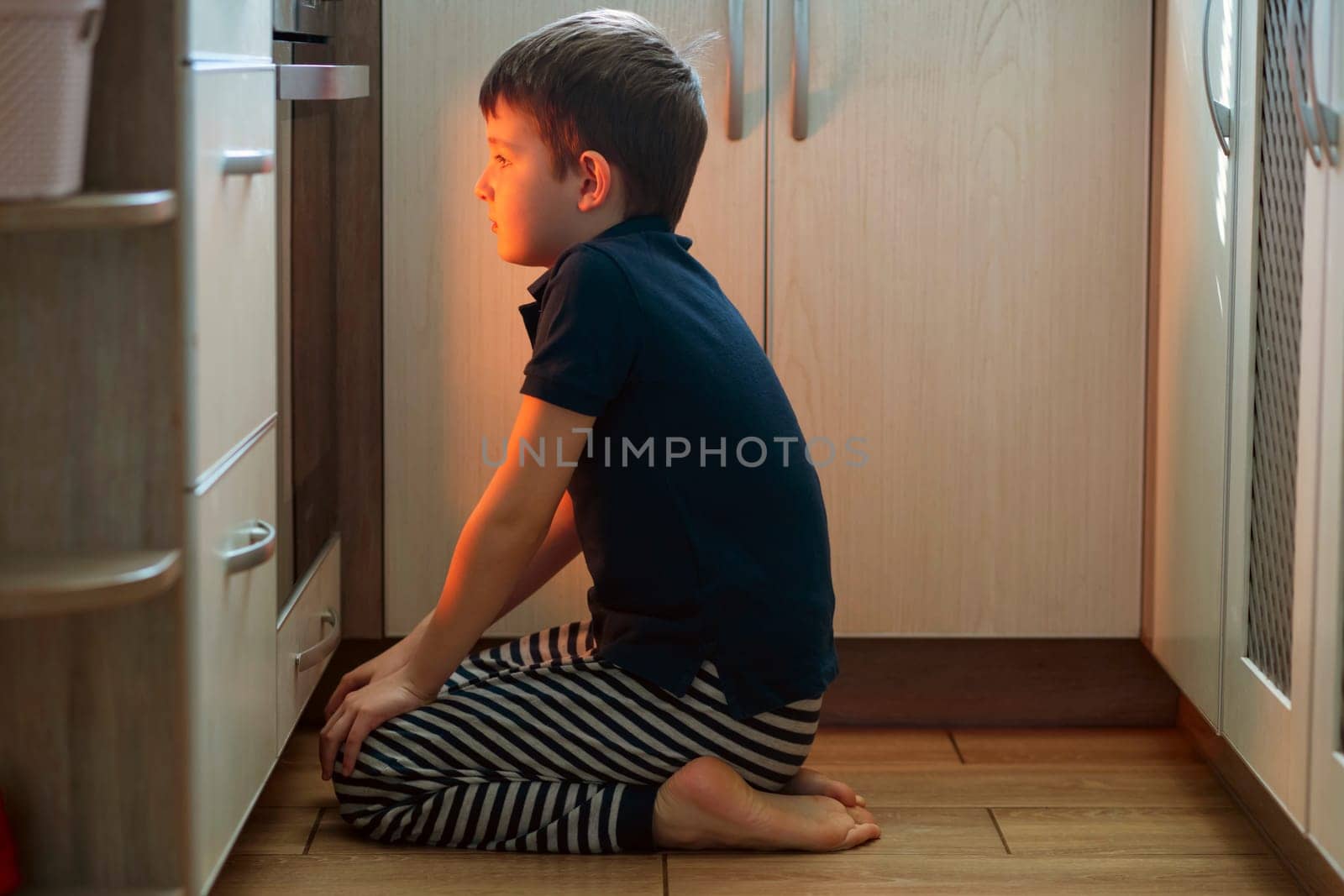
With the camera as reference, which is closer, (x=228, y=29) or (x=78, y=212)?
(x=78, y=212)

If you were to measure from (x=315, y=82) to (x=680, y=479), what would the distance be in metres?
0.50

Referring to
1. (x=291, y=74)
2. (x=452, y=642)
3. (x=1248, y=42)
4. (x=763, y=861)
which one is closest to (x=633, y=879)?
(x=763, y=861)

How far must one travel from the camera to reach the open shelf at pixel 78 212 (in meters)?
1.00

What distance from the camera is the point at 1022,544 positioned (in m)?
1.77

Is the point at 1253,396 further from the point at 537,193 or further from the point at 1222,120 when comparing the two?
the point at 537,193

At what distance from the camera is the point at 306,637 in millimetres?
1576

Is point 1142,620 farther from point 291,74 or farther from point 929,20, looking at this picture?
point 291,74

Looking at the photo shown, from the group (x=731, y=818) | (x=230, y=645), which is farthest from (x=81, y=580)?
(x=731, y=818)

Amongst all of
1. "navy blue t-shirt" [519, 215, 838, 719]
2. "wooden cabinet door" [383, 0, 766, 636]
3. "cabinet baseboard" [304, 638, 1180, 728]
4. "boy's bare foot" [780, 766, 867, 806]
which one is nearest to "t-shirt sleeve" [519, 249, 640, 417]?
"navy blue t-shirt" [519, 215, 838, 719]

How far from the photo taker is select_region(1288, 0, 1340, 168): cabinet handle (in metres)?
1.22

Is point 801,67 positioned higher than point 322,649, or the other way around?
point 801,67

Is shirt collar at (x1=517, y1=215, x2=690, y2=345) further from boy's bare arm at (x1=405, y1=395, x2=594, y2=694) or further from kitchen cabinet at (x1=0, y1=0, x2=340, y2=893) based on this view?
kitchen cabinet at (x1=0, y1=0, x2=340, y2=893)

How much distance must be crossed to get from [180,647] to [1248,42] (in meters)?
1.07

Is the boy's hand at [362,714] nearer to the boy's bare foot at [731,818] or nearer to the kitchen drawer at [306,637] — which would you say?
the kitchen drawer at [306,637]
